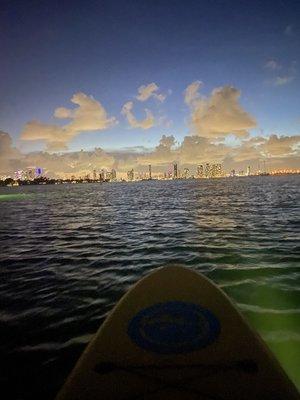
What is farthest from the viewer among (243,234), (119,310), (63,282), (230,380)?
(243,234)

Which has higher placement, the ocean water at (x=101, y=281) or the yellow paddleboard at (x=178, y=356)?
the yellow paddleboard at (x=178, y=356)

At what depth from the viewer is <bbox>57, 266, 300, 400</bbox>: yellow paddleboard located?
141 inches

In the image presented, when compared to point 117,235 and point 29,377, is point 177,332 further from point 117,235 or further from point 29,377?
point 117,235

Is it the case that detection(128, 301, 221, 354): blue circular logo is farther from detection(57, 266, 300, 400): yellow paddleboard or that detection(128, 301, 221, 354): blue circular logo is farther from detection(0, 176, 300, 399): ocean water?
detection(0, 176, 300, 399): ocean water

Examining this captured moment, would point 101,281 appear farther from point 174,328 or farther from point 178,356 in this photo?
point 178,356

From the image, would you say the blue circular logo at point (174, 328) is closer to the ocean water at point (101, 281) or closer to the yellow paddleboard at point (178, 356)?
the yellow paddleboard at point (178, 356)

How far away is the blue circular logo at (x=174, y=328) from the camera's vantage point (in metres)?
4.34

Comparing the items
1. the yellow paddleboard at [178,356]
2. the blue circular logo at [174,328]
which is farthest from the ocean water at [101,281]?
the blue circular logo at [174,328]

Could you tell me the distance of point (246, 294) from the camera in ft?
28.4

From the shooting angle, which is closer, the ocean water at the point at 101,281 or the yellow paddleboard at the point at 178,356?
the yellow paddleboard at the point at 178,356

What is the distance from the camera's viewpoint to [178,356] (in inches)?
162

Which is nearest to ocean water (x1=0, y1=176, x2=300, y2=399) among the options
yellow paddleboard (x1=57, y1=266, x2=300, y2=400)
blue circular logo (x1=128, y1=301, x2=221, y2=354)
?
yellow paddleboard (x1=57, y1=266, x2=300, y2=400)

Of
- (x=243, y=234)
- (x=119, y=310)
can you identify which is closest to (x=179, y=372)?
(x=119, y=310)

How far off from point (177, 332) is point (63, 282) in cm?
671
